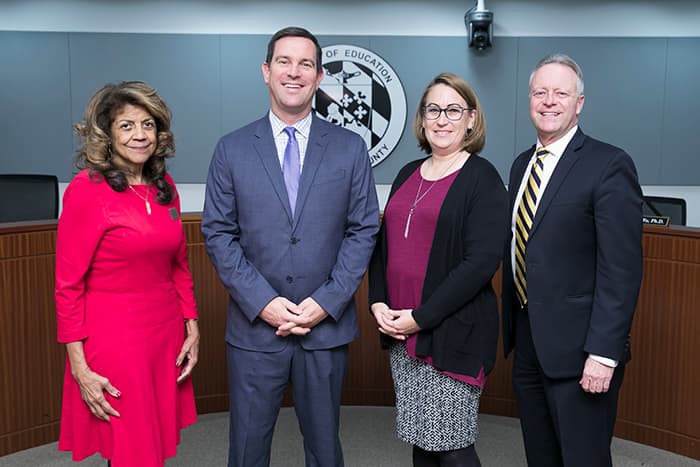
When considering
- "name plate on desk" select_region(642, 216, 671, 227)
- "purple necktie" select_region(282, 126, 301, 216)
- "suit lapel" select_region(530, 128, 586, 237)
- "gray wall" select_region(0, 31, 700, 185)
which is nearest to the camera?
"suit lapel" select_region(530, 128, 586, 237)

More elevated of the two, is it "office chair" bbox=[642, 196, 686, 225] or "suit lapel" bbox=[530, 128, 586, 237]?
"suit lapel" bbox=[530, 128, 586, 237]

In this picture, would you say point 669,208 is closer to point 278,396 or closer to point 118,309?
point 278,396

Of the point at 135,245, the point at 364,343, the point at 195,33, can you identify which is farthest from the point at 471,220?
the point at 195,33

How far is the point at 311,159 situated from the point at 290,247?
0.30m

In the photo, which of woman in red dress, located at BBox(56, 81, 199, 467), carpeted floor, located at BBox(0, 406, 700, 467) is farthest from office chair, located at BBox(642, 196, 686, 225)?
woman in red dress, located at BBox(56, 81, 199, 467)

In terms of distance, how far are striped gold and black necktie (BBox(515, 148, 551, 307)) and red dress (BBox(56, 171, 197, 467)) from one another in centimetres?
116

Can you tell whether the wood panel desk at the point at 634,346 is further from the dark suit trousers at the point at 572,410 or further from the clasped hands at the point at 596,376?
the clasped hands at the point at 596,376

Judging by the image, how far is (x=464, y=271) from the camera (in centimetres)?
197

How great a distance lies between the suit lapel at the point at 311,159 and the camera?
2.03m

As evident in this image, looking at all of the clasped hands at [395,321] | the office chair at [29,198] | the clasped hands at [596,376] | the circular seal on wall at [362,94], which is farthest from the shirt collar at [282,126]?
the circular seal on wall at [362,94]

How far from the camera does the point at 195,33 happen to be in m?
5.43

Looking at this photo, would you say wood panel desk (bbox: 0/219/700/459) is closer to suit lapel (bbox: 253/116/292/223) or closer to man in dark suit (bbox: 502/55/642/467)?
man in dark suit (bbox: 502/55/642/467)

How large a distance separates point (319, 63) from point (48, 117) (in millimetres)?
4234

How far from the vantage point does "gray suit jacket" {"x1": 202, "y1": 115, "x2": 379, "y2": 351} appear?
202cm
